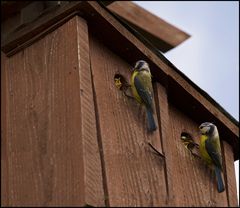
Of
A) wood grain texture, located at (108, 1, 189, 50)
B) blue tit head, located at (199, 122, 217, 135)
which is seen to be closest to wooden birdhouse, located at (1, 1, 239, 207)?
blue tit head, located at (199, 122, 217, 135)

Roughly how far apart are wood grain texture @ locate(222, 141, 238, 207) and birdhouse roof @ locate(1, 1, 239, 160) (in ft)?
0.14

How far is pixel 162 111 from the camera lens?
15.2 ft

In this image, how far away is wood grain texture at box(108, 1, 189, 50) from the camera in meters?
6.34

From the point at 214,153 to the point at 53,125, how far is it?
31.8 inches

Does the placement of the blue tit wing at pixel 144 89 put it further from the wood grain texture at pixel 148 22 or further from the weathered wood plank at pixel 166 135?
the wood grain texture at pixel 148 22

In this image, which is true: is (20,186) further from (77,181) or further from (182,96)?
(182,96)

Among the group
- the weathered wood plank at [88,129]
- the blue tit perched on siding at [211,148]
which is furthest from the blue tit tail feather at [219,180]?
the weathered wood plank at [88,129]

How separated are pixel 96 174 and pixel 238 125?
1200mm

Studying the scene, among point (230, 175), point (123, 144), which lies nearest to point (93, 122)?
point (123, 144)

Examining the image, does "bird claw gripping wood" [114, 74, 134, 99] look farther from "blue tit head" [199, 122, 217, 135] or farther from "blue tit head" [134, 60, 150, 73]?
"blue tit head" [199, 122, 217, 135]

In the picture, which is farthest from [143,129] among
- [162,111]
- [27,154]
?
[27,154]

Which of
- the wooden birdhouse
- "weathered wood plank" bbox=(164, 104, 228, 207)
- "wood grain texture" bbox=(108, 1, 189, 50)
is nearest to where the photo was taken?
the wooden birdhouse

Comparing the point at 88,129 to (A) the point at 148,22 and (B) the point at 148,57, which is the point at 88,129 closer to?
(B) the point at 148,57

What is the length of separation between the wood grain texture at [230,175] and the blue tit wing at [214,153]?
0.20m
